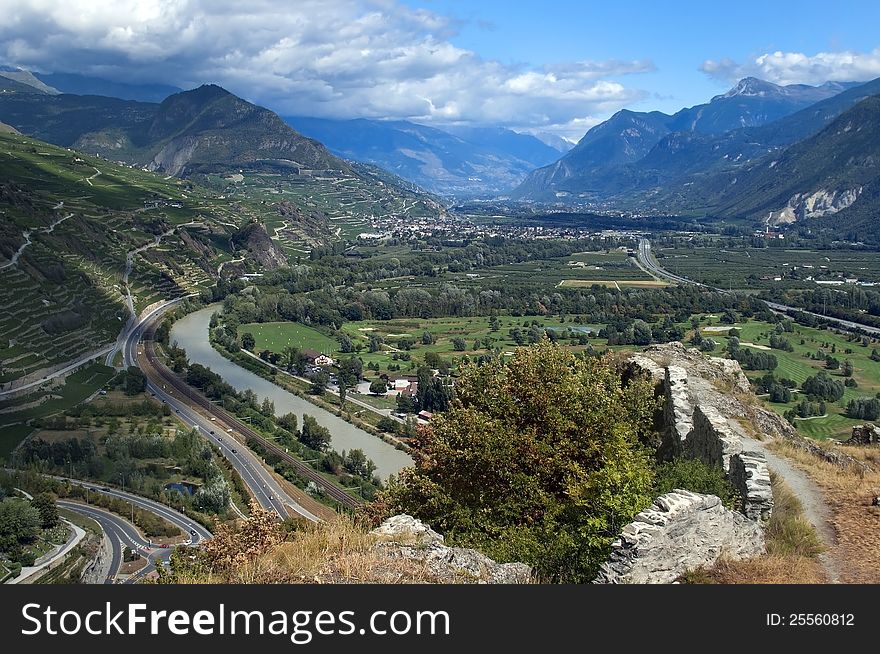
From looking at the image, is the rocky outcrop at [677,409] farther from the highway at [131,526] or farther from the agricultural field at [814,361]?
the agricultural field at [814,361]

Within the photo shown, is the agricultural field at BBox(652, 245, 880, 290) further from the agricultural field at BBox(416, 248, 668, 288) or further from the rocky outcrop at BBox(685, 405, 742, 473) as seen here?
the rocky outcrop at BBox(685, 405, 742, 473)

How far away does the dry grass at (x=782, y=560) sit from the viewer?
9516mm

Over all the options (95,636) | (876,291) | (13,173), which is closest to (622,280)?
(876,291)

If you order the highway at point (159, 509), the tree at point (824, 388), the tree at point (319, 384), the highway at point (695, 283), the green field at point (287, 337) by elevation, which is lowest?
the highway at point (159, 509)

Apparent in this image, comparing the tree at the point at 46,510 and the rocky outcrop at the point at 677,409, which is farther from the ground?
the rocky outcrop at the point at 677,409

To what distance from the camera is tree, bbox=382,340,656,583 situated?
10.9 meters

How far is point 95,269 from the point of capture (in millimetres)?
96375

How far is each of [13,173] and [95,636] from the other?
14614 centimetres

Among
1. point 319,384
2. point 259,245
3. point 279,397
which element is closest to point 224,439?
point 279,397

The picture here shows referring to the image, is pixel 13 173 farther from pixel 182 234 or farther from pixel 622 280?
pixel 622 280

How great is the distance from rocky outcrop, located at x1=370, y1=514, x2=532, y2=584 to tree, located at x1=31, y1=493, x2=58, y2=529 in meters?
33.2

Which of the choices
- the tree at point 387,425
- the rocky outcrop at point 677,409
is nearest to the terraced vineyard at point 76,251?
the tree at point 387,425

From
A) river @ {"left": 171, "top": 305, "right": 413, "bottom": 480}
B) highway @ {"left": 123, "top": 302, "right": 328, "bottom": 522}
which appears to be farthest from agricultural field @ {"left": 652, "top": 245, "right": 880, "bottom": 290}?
highway @ {"left": 123, "top": 302, "right": 328, "bottom": 522}

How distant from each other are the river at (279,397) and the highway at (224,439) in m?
5.72
